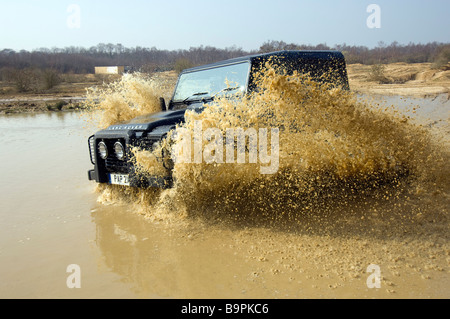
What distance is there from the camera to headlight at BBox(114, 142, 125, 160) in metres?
4.55

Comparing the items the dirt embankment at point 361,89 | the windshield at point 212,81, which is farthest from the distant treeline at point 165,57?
the windshield at point 212,81

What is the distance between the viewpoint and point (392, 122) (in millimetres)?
4664

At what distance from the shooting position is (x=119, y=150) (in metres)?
4.61

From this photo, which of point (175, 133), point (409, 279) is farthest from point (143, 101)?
point (409, 279)

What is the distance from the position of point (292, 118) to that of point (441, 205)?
200cm

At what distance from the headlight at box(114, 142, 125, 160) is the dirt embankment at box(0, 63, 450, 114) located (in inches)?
634

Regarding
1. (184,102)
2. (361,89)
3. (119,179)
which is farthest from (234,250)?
(361,89)

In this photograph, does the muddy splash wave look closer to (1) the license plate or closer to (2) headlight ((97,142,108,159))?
(1) the license plate

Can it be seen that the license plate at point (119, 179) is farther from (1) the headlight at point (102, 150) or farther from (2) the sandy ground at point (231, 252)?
(2) the sandy ground at point (231, 252)

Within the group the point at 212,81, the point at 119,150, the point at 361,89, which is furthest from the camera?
the point at 361,89

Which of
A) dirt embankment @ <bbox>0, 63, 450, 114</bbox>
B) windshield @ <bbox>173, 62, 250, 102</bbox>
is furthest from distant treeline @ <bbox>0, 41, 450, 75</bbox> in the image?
windshield @ <bbox>173, 62, 250, 102</bbox>

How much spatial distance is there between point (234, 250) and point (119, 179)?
6.15ft

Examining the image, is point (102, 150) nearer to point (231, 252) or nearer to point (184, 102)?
point (184, 102)
